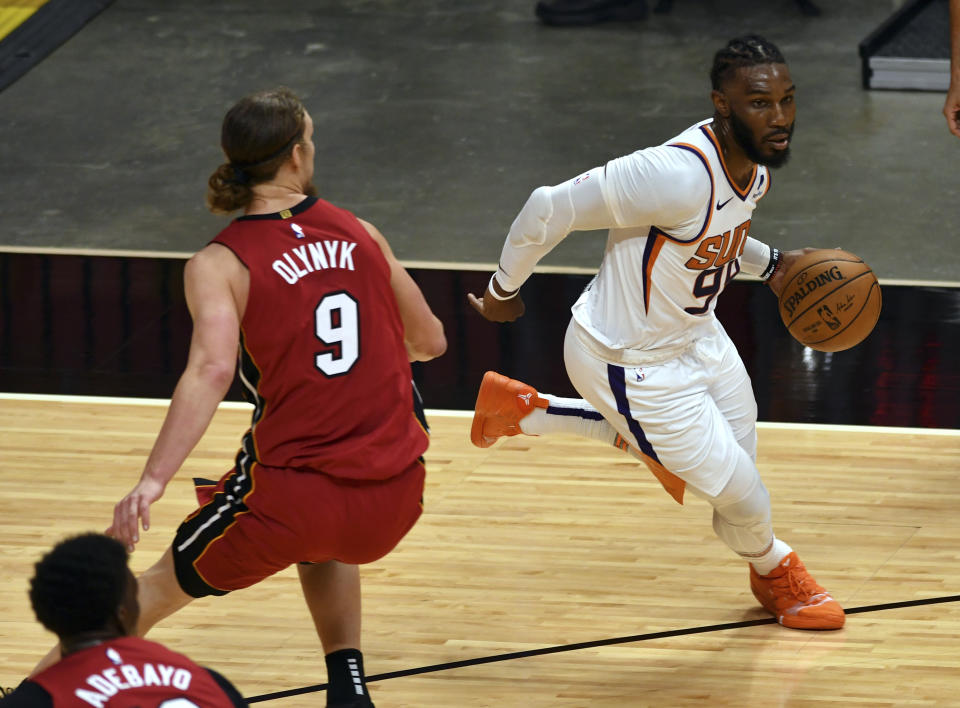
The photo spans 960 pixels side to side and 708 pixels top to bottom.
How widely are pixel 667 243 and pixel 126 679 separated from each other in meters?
1.84

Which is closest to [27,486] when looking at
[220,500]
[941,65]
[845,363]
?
[220,500]

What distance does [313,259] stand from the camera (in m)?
A: 3.06

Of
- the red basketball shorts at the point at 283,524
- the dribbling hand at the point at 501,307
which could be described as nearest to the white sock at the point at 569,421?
the dribbling hand at the point at 501,307

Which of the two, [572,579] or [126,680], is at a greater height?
[126,680]

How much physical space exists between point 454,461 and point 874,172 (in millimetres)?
4002

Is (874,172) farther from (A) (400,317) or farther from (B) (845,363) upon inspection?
(A) (400,317)

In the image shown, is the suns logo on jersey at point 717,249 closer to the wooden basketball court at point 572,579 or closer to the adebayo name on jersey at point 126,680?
the wooden basketball court at point 572,579

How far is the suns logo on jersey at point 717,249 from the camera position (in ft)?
11.9

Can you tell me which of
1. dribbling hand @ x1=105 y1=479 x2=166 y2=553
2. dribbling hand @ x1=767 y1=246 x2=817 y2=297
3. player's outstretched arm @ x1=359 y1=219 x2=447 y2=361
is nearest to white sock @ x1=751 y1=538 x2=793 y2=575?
dribbling hand @ x1=767 y1=246 x2=817 y2=297

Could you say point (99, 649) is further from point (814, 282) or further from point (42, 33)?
point (42, 33)

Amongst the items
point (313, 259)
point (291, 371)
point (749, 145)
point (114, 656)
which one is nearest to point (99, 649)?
point (114, 656)

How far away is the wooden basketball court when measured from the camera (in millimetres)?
3699

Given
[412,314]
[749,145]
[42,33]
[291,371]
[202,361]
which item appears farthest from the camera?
[42,33]

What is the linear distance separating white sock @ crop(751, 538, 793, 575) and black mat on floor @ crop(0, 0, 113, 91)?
23.6 ft
